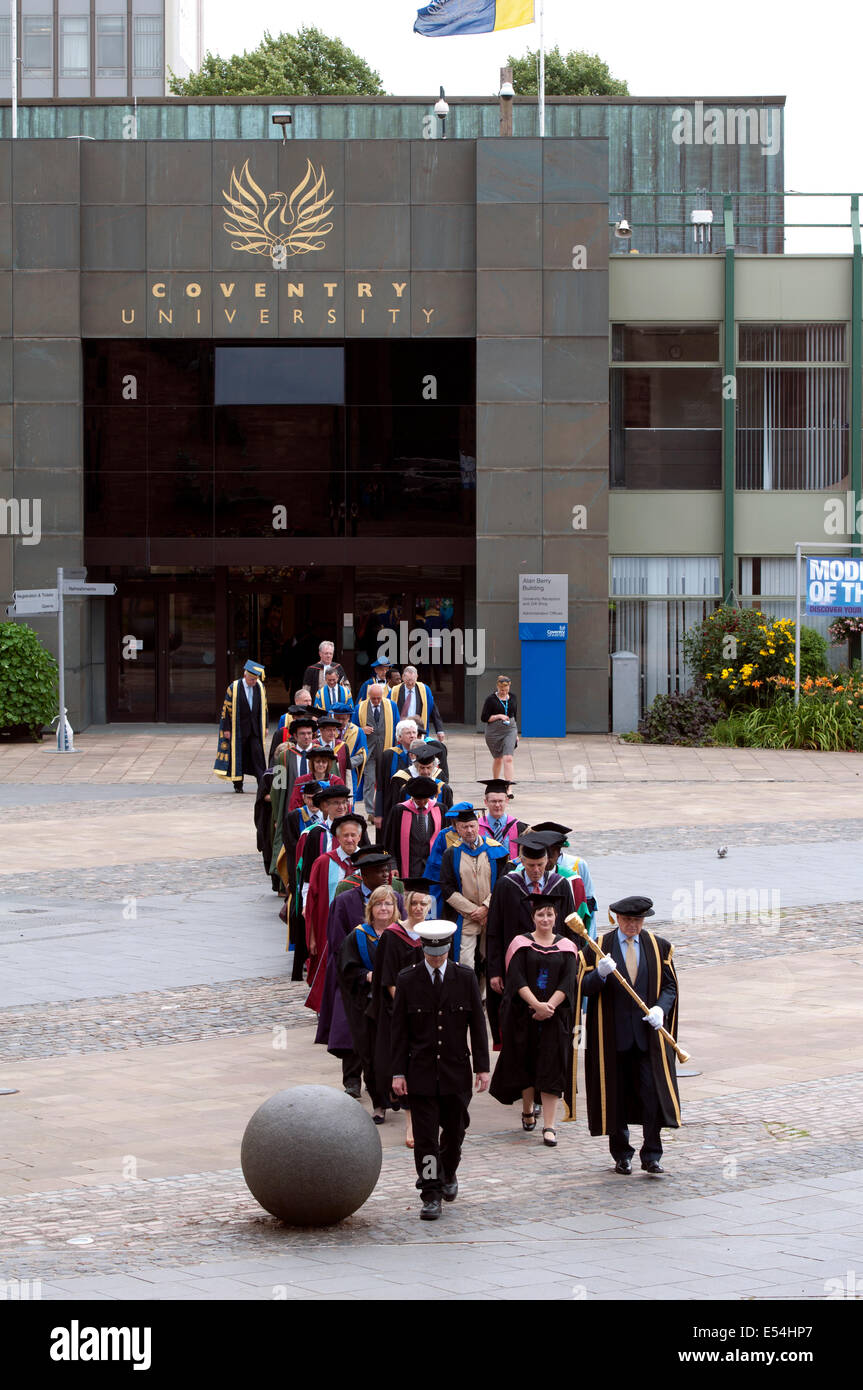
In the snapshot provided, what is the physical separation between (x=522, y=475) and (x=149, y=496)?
674 cm

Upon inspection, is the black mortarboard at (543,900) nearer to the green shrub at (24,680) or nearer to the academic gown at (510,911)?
the academic gown at (510,911)

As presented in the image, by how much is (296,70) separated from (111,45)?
123 feet

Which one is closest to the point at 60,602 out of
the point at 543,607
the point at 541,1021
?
the point at 543,607

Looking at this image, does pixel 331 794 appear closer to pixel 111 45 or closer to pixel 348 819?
pixel 348 819

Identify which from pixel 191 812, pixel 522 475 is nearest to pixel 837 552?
pixel 522 475

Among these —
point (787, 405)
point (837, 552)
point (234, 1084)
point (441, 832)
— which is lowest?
point (234, 1084)

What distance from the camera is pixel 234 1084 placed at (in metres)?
11.6

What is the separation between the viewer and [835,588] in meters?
32.8

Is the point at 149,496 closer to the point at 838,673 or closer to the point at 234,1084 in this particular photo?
the point at 838,673

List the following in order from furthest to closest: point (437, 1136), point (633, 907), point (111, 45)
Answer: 1. point (111, 45)
2. point (633, 907)
3. point (437, 1136)

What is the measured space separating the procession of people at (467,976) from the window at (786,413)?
2208cm

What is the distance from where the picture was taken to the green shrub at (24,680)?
30750mm

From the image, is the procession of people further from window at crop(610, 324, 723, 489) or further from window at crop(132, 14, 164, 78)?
window at crop(132, 14, 164, 78)

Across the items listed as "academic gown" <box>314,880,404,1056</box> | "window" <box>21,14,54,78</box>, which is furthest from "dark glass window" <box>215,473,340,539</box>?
"window" <box>21,14,54,78</box>
